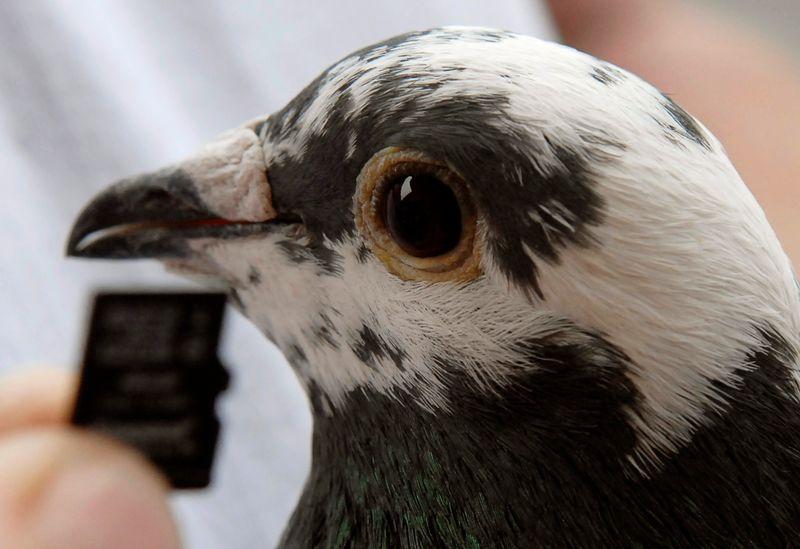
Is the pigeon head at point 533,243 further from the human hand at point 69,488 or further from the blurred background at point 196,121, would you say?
the blurred background at point 196,121

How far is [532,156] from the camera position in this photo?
491 millimetres

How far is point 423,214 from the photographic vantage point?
1.71 ft

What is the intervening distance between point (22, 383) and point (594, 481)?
25.9 inches

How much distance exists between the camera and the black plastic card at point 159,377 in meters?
0.77

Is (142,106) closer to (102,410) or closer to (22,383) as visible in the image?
(22,383)

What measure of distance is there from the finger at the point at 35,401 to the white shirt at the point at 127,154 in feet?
0.92

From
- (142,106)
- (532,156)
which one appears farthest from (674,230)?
(142,106)

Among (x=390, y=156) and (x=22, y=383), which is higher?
(x=390, y=156)

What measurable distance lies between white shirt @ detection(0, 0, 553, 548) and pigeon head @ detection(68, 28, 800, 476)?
662 millimetres

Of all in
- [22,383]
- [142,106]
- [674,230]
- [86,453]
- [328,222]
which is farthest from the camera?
[142,106]

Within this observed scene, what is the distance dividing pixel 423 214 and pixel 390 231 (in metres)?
0.03

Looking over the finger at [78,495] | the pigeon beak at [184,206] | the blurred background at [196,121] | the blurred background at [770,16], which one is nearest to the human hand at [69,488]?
the finger at [78,495]

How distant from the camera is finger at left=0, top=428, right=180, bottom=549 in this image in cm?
69

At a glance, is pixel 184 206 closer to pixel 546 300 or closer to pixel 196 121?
pixel 546 300
